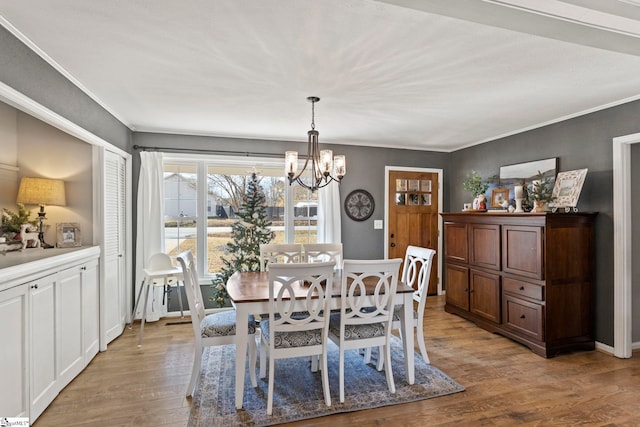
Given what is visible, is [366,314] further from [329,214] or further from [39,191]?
[39,191]

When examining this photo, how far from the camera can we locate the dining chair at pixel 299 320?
7.29 feet

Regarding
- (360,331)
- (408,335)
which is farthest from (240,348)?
(408,335)

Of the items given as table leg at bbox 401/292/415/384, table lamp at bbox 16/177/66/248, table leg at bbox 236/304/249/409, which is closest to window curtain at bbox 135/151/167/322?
table lamp at bbox 16/177/66/248

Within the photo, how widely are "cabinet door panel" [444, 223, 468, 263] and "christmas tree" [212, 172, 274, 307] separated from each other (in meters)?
2.49

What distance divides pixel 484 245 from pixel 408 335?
6.27 feet

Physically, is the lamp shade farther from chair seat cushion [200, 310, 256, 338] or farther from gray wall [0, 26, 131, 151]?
chair seat cushion [200, 310, 256, 338]

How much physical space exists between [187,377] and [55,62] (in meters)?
2.64

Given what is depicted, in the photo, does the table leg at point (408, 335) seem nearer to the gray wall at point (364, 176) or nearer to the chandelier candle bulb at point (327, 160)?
the chandelier candle bulb at point (327, 160)

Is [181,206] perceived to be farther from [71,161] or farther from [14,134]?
[14,134]

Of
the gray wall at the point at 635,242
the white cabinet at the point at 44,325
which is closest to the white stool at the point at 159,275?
the white cabinet at the point at 44,325

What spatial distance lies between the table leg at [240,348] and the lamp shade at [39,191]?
2.03 metres

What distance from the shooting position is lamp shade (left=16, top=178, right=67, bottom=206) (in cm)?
276

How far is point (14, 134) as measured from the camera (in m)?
2.90

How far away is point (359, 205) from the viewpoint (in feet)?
A: 16.7
